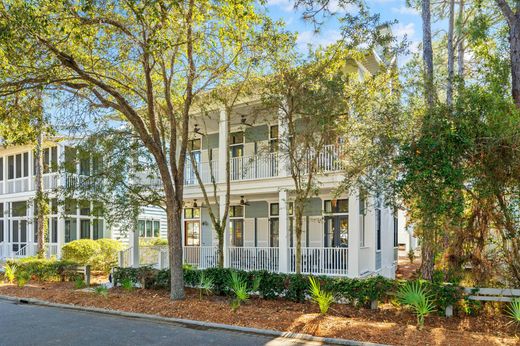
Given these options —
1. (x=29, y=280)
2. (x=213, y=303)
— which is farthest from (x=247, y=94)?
(x=29, y=280)

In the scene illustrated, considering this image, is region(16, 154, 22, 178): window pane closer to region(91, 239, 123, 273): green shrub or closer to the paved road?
region(91, 239, 123, 273): green shrub

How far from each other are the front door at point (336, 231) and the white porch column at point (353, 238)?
2.97 meters

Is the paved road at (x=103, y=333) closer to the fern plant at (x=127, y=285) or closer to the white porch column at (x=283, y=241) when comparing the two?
the fern plant at (x=127, y=285)

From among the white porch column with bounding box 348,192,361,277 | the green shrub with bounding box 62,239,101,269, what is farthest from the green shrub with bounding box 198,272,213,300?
the green shrub with bounding box 62,239,101,269

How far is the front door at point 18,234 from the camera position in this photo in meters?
24.8

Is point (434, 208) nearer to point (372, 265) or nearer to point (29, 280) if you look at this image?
point (372, 265)

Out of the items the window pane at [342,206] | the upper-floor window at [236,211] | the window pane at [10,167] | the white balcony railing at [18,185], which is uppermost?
the window pane at [10,167]

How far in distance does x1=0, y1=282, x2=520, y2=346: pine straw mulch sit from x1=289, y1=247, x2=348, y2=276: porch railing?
3328 mm

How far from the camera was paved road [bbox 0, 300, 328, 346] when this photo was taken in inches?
295

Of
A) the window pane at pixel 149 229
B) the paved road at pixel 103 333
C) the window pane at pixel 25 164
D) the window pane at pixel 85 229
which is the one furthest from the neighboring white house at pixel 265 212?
the window pane at pixel 149 229

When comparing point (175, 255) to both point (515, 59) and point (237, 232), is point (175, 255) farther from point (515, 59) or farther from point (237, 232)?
A: point (515, 59)

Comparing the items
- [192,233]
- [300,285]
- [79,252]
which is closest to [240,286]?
[300,285]

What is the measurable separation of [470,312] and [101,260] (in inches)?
634

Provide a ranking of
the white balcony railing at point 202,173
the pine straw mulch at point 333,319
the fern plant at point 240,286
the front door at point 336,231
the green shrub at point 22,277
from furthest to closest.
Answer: the white balcony railing at point 202,173
the front door at point 336,231
the green shrub at point 22,277
the fern plant at point 240,286
the pine straw mulch at point 333,319
